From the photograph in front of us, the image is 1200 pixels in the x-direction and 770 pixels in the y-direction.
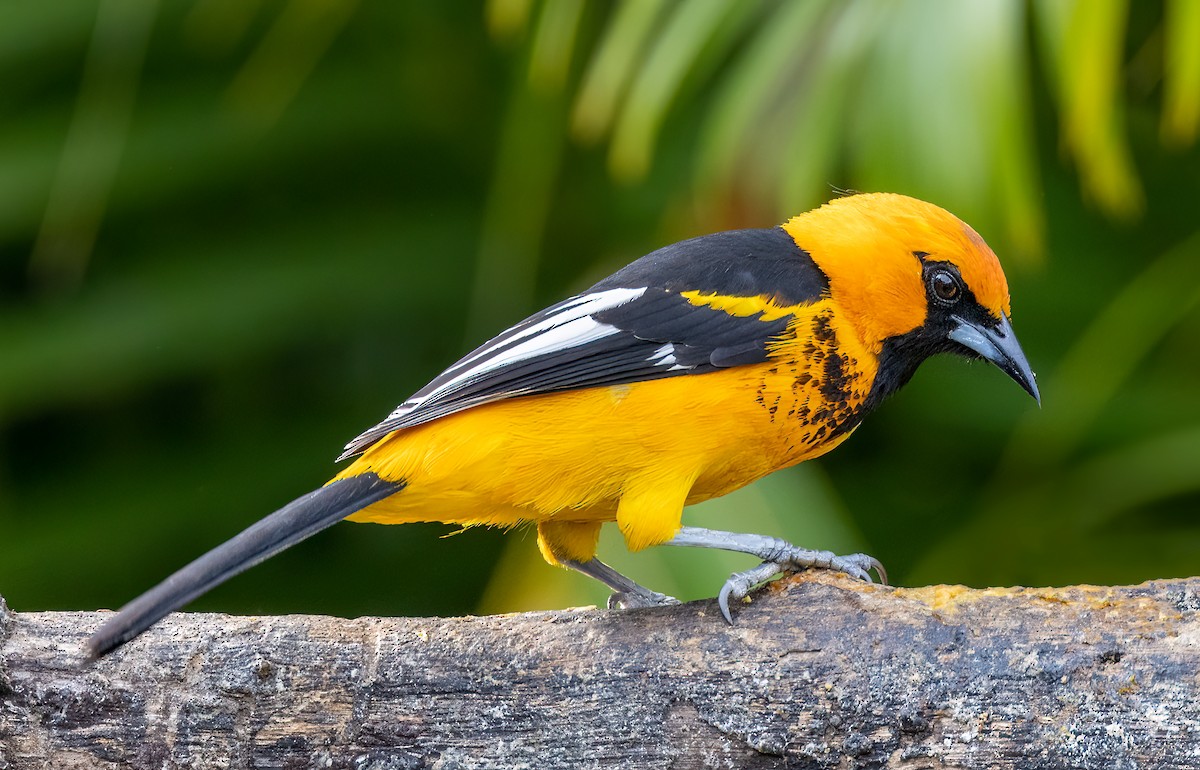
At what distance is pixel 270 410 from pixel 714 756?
304 cm

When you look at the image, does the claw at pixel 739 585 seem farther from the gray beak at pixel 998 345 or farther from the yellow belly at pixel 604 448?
the gray beak at pixel 998 345

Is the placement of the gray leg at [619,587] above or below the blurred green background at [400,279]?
below

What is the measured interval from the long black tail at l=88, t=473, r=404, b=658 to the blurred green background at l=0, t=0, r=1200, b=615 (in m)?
1.15

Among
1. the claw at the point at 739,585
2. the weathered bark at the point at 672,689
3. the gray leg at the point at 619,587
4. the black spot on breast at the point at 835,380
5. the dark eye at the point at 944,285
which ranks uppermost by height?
the dark eye at the point at 944,285

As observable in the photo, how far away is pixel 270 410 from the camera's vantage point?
5414mm

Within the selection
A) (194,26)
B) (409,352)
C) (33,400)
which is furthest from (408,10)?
(33,400)

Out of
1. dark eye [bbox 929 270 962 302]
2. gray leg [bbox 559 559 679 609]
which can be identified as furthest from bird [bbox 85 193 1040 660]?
gray leg [bbox 559 559 679 609]

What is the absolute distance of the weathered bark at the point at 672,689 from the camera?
2844mm

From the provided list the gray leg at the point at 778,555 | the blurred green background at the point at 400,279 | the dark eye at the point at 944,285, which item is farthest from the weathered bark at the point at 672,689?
the blurred green background at the point at 400,279

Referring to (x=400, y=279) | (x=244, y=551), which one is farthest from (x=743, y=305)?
(x=400, y=279)

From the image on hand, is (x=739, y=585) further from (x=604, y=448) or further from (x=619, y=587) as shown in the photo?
(x=619, y=587)

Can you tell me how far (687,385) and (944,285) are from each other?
0.82 metres

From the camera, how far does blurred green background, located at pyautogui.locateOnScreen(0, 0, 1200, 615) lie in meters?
4.75

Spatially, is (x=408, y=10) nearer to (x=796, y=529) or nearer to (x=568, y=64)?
(x=568, y=64)
